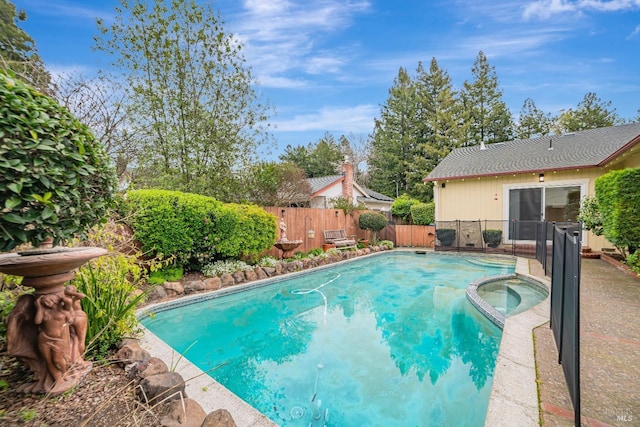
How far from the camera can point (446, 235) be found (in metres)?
12.6

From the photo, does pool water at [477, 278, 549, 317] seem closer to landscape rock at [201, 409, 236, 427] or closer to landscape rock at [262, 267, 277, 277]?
landscape rock at [201, 409, 236, 427]

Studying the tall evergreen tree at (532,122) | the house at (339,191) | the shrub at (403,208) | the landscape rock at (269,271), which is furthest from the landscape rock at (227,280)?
the tall evergreen tree at (532,122)

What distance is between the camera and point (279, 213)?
9.68 metres

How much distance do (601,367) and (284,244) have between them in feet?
24.1

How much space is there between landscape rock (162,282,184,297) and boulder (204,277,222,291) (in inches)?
20.2

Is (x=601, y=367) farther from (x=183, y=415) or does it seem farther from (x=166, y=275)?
(x=166, y=275)

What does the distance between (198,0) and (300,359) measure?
31.7 ft

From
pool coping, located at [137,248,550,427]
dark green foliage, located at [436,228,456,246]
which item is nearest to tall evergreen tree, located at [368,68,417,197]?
dark green foliage, located at [436,228,456,246]

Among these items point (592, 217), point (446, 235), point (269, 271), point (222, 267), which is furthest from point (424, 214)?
point (222, 267)

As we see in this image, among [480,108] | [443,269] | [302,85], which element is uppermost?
[480,108]

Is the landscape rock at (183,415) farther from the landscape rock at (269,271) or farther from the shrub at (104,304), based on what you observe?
the landscape rock at (269,271)

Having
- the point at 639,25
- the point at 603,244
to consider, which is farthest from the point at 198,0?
the point at 603,244

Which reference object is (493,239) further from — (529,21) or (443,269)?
(529,21)

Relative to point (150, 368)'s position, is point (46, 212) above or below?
above
